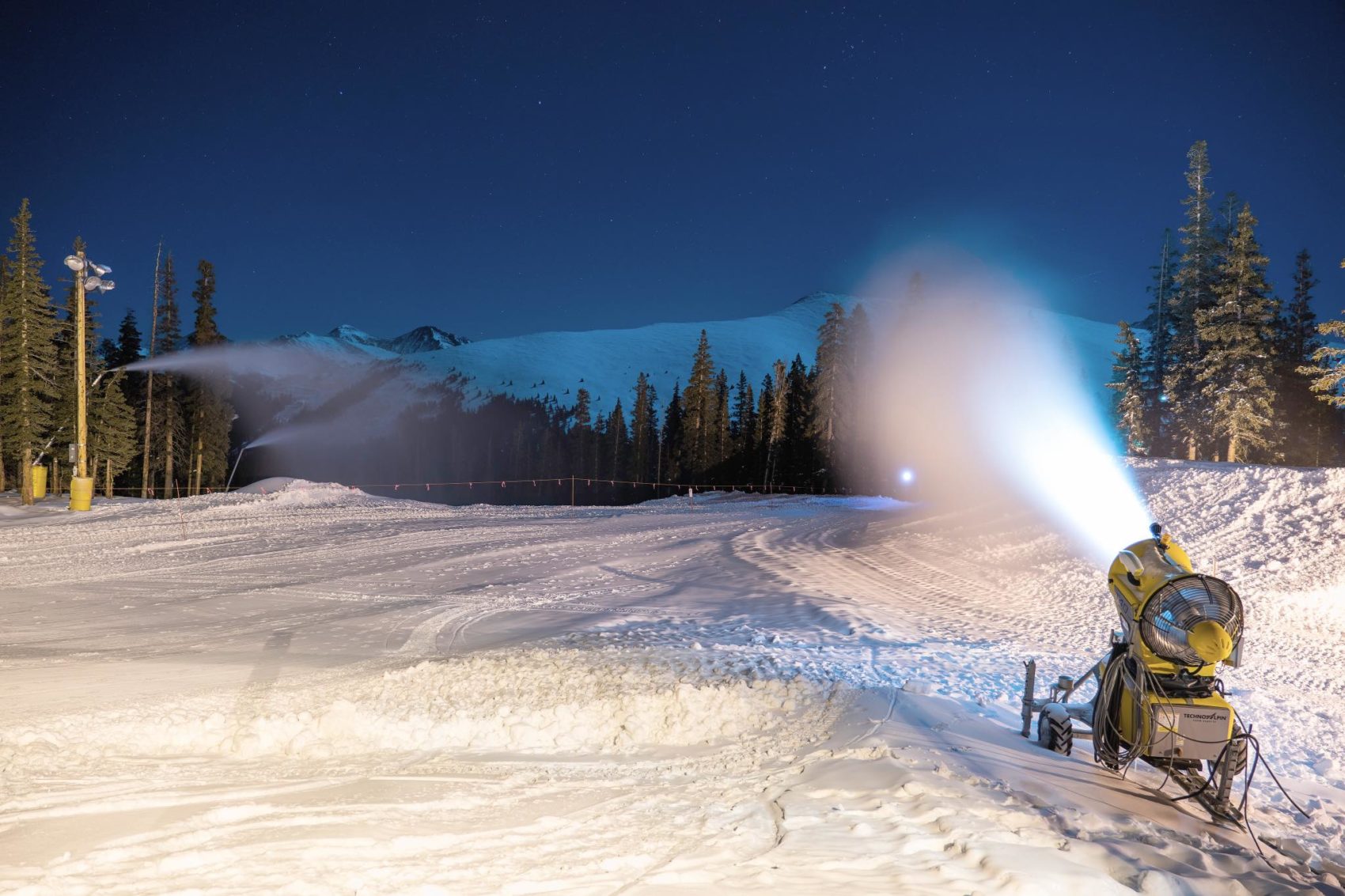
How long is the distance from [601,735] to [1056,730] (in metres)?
3.76

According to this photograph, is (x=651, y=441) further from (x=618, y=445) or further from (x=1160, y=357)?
(x=1160, y=357)

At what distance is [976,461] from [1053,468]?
18.6 meters

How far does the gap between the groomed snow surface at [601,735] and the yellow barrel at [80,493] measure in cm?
789

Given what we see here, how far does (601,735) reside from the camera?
6.53 m

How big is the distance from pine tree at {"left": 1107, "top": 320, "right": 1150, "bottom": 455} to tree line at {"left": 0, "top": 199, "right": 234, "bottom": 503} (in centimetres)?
4868

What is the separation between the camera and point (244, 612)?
37.3ft

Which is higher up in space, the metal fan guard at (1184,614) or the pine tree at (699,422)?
the pine tree at (699,422)

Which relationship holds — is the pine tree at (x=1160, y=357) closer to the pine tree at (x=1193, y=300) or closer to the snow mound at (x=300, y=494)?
the pine tree at (x=1193, y=300)

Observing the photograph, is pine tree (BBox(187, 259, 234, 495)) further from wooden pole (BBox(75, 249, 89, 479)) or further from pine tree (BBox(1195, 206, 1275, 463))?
pine tree (BBox(1195, 206, 1275, 463))

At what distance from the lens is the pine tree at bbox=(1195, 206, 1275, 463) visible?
30656mm

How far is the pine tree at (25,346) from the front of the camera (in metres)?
30.6

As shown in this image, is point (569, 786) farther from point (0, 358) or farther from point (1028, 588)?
point (0, 358)

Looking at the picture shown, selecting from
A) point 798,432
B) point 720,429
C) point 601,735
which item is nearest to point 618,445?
point 720,429

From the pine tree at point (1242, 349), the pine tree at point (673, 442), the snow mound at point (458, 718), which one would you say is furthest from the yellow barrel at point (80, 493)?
the pine tree at point (673, 442)
